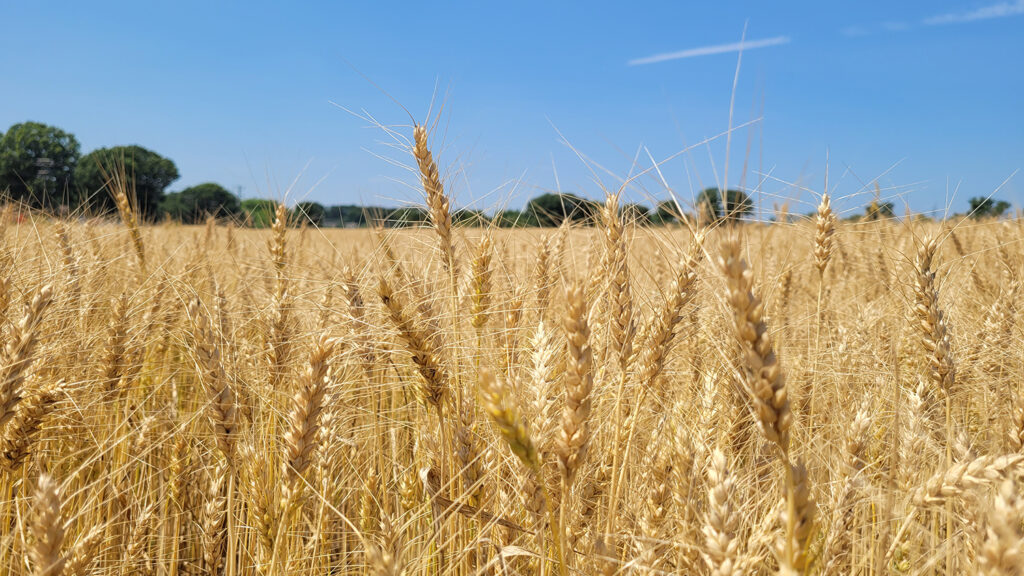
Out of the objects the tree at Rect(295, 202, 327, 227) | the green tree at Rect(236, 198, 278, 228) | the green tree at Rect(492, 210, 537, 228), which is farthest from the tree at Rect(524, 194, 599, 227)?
the green tree at Rect(236, 198, 278, 228)

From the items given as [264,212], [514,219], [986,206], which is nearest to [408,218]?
[514,219]

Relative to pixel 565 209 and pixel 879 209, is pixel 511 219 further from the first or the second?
pixel 879 209

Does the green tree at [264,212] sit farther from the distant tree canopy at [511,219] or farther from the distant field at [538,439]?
the distant tree canopy at [511,219]

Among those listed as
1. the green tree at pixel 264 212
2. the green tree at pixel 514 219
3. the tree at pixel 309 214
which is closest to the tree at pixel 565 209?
the green tree at pixel 514 219

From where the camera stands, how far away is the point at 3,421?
1.44 m

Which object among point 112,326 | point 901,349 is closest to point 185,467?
point 112,326

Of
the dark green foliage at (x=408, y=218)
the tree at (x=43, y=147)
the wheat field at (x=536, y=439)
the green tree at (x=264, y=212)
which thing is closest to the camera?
the wheat field at (x=536, y=439)

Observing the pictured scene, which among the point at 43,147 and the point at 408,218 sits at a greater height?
the point at 43,147

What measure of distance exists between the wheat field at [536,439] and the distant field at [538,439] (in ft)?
0.04

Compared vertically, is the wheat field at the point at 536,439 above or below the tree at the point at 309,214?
below

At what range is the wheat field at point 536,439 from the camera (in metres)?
1.11

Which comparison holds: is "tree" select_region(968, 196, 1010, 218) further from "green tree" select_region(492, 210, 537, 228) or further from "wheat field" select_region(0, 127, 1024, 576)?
"green tree" select_region(492, 210, 537, 228)

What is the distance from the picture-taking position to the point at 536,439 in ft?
4.66

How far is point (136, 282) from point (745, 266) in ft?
13.8
